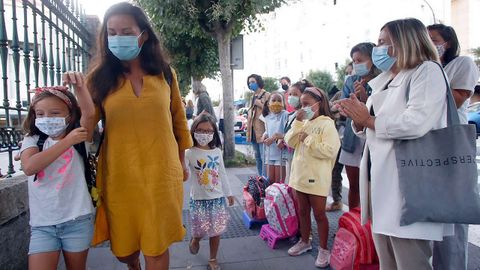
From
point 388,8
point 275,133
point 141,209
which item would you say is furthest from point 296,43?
point 141,209

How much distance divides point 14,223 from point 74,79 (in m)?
1.49

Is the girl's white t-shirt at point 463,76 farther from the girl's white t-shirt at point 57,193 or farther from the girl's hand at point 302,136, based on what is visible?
the girl's white t-shirt at point 57,193

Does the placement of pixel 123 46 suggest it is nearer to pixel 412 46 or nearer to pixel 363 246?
pixel 412 46

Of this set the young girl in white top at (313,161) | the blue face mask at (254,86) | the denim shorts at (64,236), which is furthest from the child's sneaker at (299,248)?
the blue face mask at (254,86)

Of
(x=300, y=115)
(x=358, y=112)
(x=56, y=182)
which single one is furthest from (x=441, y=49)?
(x=56, y=182)

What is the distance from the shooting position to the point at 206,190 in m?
3.26

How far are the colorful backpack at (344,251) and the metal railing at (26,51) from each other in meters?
2.74

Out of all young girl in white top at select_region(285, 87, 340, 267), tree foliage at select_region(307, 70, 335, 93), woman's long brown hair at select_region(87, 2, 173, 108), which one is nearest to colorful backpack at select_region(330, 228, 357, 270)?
young girl in white top at select_region(285, 87, 340, 267)

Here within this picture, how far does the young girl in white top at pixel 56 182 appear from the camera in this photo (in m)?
2.02

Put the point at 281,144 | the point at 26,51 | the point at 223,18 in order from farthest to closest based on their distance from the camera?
1. the point at 223,18
2. the point at 281,144
3. the point at 26,51

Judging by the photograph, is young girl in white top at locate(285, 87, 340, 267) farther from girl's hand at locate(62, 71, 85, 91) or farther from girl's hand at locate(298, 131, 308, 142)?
girl's hand at locate(62, 71, 85, 91)

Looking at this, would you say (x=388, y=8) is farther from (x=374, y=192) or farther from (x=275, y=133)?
(x=374, y=192)

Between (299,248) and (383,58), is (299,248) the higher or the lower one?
the lower one

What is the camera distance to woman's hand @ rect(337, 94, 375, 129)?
198 centimetres
